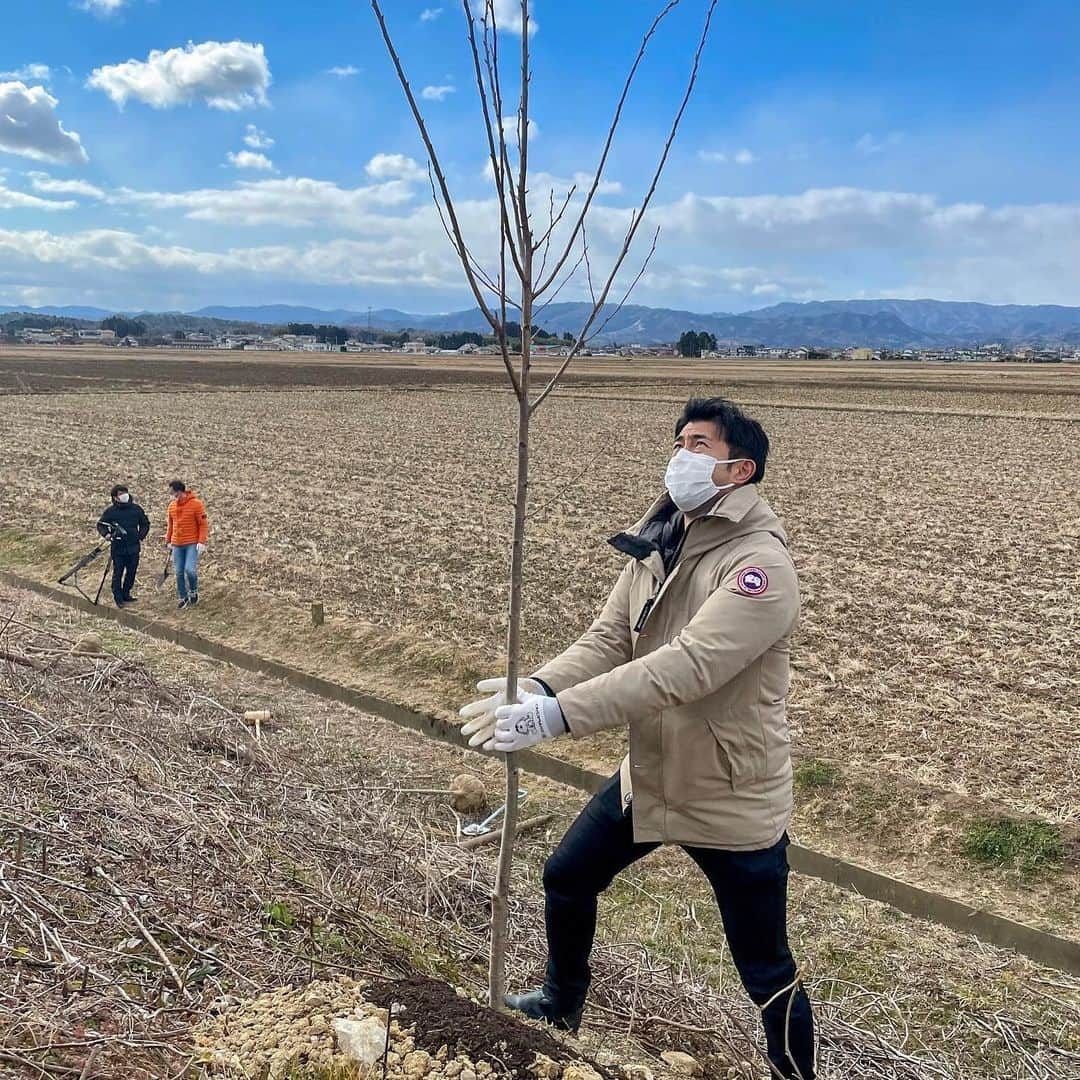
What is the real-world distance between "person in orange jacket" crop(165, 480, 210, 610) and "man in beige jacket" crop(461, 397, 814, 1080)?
27.8 feet

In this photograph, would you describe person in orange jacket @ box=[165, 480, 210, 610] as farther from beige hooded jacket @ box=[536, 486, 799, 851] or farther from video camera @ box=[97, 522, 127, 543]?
beige hooded jacket @ box=[536, 486, 799, 851]

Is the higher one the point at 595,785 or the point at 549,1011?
the point at 549,1011

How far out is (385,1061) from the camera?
223cm

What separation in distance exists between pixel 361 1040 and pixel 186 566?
29.3 ft

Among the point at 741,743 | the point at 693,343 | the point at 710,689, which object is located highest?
the point at 693,343

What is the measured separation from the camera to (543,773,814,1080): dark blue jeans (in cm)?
271

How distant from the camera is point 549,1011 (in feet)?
10.0

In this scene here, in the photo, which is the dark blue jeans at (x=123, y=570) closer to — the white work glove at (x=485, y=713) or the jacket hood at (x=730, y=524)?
the white work glove at (x=485, y=713)

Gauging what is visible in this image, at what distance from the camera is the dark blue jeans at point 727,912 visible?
2715 millimetres

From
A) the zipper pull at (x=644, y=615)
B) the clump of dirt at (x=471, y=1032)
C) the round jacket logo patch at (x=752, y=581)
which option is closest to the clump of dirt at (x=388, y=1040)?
the clump of dirt at (x=471, y=1032)

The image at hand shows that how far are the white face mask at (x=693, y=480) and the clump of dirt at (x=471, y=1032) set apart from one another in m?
1.57

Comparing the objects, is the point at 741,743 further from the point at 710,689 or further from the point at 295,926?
the point at 295,926

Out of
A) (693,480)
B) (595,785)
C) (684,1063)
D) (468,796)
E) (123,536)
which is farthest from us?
(123,536)

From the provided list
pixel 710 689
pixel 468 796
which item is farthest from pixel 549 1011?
pixel 468 796
